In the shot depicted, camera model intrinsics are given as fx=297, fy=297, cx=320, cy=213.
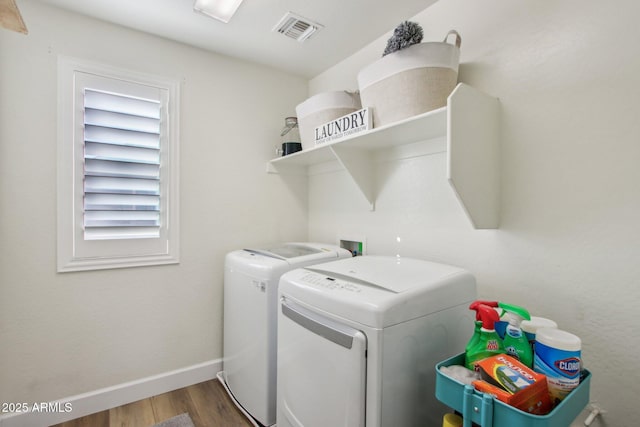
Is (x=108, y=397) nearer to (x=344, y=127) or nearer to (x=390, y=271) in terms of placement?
(x=390, y=271)

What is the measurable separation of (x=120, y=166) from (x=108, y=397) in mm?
1358

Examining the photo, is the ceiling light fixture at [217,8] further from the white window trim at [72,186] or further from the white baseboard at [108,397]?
the white baseboard at [108,397]

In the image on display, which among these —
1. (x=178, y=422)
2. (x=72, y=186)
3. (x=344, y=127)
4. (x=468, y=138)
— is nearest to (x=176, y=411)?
(x=178, y=422)

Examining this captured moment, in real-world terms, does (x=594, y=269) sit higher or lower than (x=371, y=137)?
lower

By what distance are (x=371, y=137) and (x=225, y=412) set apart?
1767 millimetres

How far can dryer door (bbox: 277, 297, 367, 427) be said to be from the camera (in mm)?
930

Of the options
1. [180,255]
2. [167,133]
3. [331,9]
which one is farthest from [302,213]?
[331,9]

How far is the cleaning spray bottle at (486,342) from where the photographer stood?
884 mm

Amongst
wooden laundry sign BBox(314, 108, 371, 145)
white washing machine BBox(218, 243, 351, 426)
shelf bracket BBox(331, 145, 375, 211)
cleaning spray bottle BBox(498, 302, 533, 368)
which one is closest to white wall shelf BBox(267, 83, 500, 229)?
wooden laundry sign BBox(314, 108, 371, 145)

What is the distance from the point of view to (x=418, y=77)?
4.14 ft

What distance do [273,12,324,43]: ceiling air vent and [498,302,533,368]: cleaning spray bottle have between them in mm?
1755

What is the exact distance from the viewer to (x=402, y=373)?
949mm

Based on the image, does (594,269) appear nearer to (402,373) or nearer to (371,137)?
(402,373)

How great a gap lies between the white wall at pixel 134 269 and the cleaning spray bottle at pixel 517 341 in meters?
1.72
